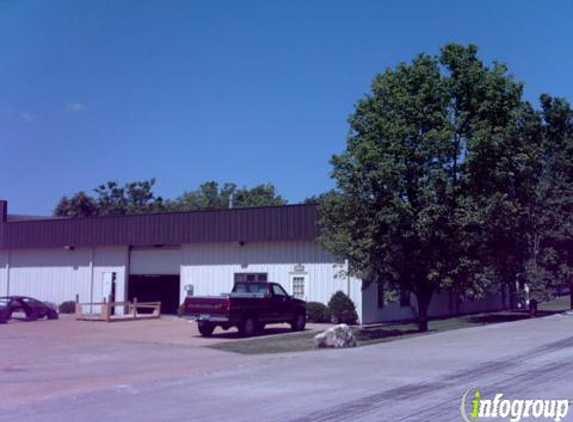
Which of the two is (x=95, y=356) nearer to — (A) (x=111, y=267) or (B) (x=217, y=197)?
(A) (x=111, y=267)

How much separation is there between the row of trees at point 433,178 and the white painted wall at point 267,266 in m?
5.83

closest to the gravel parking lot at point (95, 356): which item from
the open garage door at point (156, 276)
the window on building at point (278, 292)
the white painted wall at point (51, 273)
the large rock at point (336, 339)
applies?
the window on building at point (278, 292)

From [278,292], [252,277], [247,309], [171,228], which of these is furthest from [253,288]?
[171,228]

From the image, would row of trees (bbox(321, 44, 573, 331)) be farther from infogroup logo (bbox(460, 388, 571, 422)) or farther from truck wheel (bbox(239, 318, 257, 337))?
infogroup logo (bbox(460, 388, 571, 422))

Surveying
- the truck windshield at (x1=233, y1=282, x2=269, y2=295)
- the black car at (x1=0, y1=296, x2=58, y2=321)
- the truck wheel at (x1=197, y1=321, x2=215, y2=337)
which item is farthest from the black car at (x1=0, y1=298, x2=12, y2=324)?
the truck windshield at (x1=233, y1=282, x2=269, y2=295)

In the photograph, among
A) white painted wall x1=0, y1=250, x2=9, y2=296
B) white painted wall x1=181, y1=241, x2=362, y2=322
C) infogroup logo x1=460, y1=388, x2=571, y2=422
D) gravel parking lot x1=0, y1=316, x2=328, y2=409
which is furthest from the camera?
white painted wall x1=0, y1=250, x2=9, y2=296

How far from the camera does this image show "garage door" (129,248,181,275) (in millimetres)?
38344

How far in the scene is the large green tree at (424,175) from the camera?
23484mm

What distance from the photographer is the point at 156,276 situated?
40.5 meters

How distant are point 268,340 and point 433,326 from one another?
7.95 m

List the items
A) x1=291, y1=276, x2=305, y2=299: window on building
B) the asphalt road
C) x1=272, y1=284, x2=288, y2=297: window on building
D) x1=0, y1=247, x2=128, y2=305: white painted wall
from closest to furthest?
the asphalt road
x1=272, y1=284, x2=288, y2=297: window on building
x1=291, y1=276, x2=305, y2=299: window on building
x1=0, y1=247, x2=128, y2=305: white painted wall

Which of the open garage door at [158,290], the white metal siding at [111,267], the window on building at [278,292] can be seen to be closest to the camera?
the window on building at [278,292]

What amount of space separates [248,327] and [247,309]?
66cm

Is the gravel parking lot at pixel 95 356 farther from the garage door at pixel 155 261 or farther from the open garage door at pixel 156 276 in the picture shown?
the open garage door at pixel 156 276
